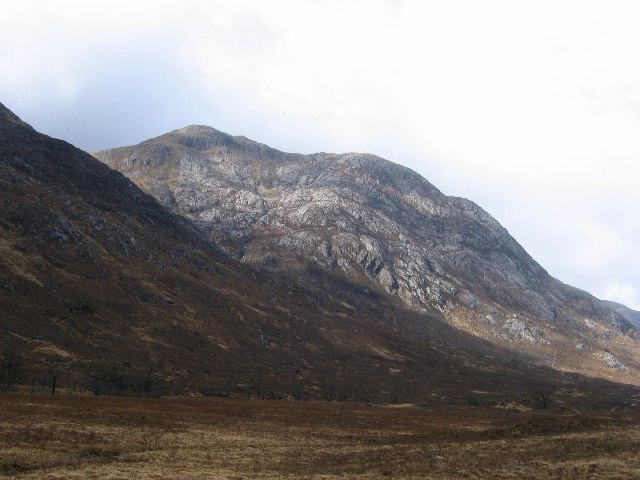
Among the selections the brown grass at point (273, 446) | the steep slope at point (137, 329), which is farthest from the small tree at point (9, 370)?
the brown grass at point (273, 446)

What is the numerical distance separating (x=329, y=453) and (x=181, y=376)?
87.0 metres

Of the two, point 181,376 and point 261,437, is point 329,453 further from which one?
point 181,376

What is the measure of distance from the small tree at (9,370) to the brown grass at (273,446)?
1960 centimetres

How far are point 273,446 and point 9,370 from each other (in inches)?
2477

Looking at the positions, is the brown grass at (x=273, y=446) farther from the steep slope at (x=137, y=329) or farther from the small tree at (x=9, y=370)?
the steep slope at (x=137, y=329)

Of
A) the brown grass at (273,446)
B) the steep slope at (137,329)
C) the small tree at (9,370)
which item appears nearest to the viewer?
the brown grass at (273,446)

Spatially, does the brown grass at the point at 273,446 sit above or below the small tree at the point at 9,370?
above

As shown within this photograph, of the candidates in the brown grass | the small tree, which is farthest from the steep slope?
the brown grass

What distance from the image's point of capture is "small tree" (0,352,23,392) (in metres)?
81.6

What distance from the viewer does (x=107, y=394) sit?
9038cm

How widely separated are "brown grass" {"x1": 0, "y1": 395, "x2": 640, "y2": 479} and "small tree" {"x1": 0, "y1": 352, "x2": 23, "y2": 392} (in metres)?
19.6

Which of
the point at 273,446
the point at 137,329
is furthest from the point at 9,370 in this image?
the point at 137,329

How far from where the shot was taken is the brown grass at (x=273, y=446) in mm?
37156

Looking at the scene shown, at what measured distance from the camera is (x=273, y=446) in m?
50.2
